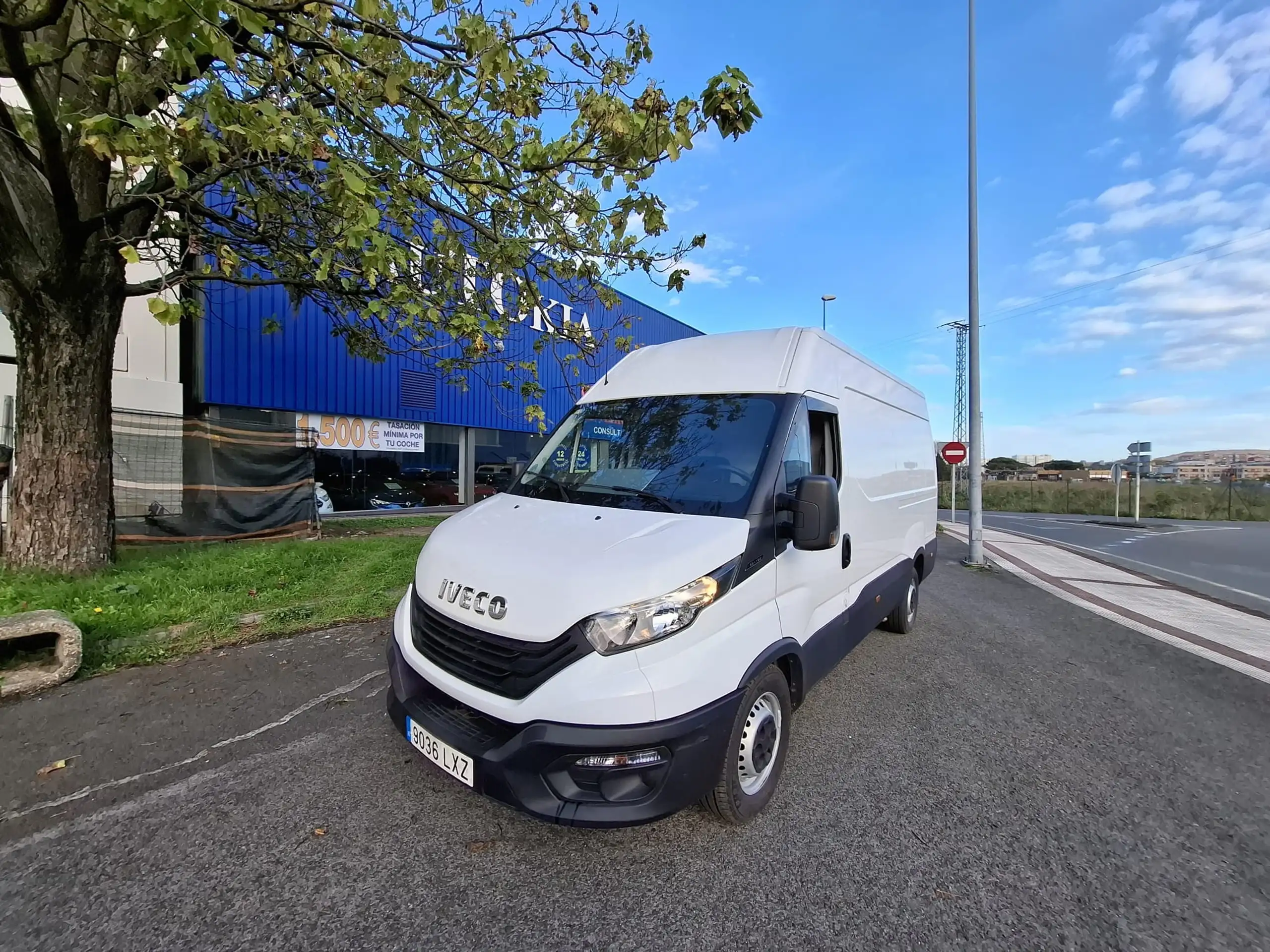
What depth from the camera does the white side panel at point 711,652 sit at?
218 centimetres

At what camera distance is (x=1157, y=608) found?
7395 mm

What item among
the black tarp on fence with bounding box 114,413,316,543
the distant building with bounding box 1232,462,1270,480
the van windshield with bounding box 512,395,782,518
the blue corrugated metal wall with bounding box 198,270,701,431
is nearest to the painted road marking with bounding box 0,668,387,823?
the van windshield with bounding box 512,395,782,518

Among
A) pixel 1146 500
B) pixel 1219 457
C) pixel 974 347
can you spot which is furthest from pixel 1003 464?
pixel 974 347

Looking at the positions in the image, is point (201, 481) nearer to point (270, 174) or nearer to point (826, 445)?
point (270, 174)

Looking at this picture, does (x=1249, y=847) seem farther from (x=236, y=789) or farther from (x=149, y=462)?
(x=149, y=462)

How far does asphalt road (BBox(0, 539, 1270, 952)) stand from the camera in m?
2.02

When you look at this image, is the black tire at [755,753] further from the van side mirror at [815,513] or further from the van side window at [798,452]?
the van side window at [798,452]

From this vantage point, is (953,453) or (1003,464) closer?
(953,453)

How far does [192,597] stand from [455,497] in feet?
38.8

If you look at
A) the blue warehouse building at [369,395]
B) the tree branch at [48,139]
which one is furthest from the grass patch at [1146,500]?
the tree branch at [48,139]

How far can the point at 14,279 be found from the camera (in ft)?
17.2

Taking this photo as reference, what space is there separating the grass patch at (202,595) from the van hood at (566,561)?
10.2 feet

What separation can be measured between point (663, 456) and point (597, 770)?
1611mm

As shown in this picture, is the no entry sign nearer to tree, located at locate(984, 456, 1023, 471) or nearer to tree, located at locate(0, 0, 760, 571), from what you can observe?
tree, located at locate(0, 0, 760, 571)
